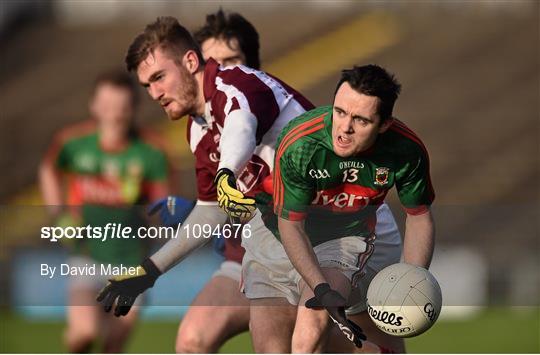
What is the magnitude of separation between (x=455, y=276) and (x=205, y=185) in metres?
8.79

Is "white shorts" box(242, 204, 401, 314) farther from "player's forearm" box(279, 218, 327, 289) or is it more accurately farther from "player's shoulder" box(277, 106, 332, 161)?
"player's shoulder" box(277, 106, 332, 161)

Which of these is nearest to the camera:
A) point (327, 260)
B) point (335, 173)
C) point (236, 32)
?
point (335, 173)

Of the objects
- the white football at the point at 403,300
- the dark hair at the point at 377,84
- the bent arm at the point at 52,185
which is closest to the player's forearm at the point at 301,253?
the white football at the point at 403,300

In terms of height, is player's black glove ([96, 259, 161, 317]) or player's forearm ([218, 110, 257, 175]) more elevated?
player's forearm ([218, 110, 257, 175])

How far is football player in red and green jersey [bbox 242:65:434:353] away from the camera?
5426 millimetres

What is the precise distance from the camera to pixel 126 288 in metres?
6.25

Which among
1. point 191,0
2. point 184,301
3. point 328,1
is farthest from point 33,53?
point 184,301

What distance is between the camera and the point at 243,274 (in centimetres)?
639

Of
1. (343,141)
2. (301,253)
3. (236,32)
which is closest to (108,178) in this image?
(236,32)

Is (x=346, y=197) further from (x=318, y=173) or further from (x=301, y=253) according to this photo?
(x=301, y=253)

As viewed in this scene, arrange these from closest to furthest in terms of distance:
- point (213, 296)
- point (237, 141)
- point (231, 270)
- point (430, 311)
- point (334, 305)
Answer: point (237, 141)
point (334, 305)
point (430, 311)
point (213, 296)
point (231, 270)

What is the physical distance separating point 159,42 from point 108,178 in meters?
3.12

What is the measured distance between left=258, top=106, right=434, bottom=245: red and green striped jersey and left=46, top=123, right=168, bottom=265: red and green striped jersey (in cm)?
245

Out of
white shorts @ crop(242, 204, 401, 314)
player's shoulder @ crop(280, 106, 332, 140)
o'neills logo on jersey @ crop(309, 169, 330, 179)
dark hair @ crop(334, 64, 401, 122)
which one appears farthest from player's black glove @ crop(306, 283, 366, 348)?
dark hair @ crop(334, 64, 401, 122)
